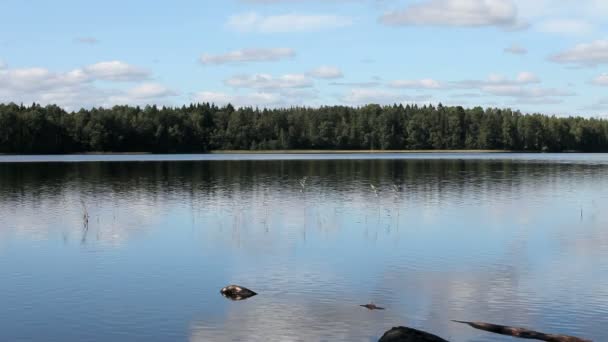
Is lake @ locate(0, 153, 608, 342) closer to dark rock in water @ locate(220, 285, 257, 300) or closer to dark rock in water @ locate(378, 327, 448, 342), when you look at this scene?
dark rock in water @ locate(220, 285, 257, 300)

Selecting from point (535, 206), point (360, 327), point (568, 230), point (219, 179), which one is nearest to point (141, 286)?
point (360, 327)

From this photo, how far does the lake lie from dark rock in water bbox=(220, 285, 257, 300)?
518mm

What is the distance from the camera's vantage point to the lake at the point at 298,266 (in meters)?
22.3

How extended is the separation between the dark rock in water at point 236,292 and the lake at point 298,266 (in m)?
0.52

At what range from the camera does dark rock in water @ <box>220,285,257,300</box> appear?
25.5 meters

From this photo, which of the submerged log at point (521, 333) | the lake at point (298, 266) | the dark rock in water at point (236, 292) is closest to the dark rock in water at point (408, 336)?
the lake at point (298, 266)

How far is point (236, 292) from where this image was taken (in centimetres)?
2569

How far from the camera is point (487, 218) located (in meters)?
48.8

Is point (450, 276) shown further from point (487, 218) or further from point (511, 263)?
point (487, 218)

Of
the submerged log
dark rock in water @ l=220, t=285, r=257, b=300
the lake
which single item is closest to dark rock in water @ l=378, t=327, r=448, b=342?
the lake

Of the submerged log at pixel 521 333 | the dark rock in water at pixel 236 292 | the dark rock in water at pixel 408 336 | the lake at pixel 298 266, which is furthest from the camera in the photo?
the dark rock in water at pixel 236 292

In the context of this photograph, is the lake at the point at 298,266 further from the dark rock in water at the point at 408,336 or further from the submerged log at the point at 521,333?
the dark rock in water at the point at 408,336

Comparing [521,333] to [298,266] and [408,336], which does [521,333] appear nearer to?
[408,336]

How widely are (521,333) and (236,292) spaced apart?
10.1 meters
